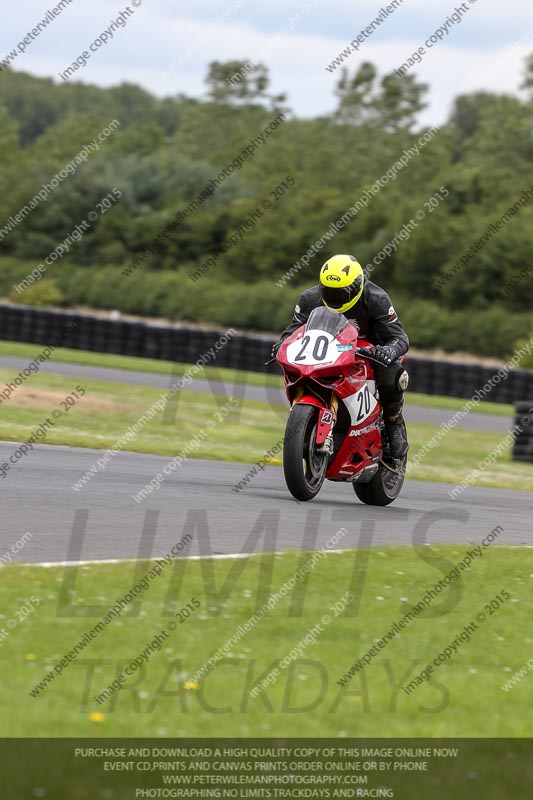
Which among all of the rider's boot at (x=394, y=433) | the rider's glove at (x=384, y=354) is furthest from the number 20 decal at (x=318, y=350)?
the rider's boot at (x=394, y=433)

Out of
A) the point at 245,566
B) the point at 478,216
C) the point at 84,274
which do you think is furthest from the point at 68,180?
the point at 245,566

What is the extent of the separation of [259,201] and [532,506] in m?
48.6

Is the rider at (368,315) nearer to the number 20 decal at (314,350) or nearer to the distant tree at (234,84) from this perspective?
the number 20 decal at (314,350)

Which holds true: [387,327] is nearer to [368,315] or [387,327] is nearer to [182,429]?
[368,315]

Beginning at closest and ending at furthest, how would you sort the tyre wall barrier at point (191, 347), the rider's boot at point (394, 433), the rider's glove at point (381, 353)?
the rider's glove at point (381, 353) < the rider's boot at point (394, 433) < the tyre wall barrier at point (191, 347)

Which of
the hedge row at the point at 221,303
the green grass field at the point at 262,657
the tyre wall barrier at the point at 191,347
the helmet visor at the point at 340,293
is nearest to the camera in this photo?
the green grass field at the point at 262,657

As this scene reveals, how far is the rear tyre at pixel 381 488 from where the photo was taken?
1069 cm

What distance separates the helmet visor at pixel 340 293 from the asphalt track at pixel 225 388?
554 inches

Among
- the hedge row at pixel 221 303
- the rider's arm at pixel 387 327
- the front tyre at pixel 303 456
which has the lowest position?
the hedge row at pixel 221 303

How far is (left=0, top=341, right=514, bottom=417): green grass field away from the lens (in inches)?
1090

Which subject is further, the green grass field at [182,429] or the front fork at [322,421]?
the green grass field at [182,429]

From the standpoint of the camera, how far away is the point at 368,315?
10094 mm
